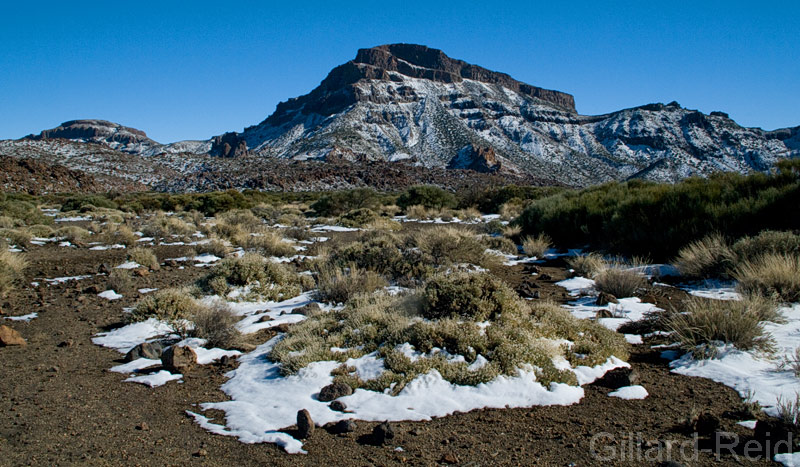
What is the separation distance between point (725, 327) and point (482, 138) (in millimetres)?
99982

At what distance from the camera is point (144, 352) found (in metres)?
5.43

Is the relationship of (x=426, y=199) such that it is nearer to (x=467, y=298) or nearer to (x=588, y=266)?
(x=588, y=266)

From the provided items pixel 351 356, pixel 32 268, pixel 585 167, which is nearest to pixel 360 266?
pixel 351 356

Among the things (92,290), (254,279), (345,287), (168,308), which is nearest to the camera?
(168,308)

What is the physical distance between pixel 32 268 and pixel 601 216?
50.1ft

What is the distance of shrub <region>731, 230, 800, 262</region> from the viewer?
7430mm

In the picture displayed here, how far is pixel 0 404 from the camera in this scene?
404 cm

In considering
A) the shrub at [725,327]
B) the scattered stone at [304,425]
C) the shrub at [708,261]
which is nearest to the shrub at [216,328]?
the scattered stone at [304,425]

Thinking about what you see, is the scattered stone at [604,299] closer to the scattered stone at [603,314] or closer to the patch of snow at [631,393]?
the scattered stone at [603,314]

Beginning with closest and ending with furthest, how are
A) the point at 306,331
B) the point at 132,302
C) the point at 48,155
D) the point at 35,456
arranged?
the point at 35,456 → the point at 306,331 → the point at 132,302 → the point at 48,155

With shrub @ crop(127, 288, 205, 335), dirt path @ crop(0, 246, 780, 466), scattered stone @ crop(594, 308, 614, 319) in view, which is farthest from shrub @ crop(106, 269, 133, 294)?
scattered stone @ crop(594, 308, 614, 319)

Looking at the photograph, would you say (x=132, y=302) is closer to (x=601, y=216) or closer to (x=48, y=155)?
(x=601, y=216)

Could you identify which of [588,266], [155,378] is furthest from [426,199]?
[155,378]

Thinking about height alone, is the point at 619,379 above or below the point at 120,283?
below
